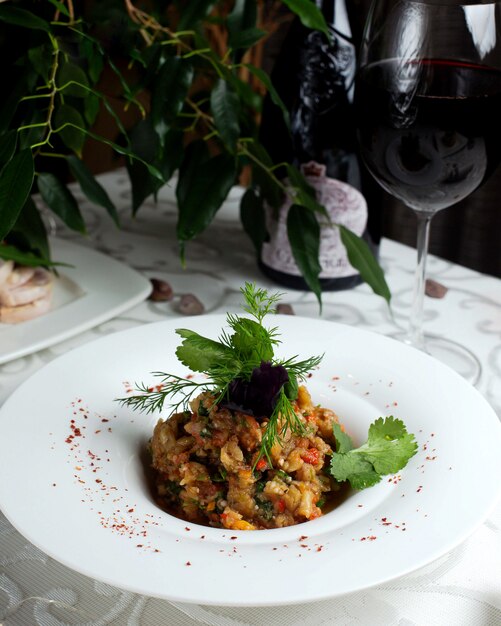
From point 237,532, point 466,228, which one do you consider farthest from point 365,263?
point 466,228

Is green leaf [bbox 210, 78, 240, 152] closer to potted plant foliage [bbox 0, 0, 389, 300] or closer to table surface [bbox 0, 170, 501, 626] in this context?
potted plant foliage [bbox 0, 0, 389, 300]

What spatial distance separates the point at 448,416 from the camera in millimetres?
1019

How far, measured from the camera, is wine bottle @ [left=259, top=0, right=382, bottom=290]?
1.52 meters

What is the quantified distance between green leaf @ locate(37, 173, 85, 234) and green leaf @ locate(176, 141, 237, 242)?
0.17 meters

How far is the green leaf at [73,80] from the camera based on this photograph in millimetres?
1226

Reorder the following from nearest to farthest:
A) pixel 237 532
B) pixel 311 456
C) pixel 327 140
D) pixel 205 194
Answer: pixel 237 532 < pixel 311 456 < pixel 205 194 < pixel 327 140

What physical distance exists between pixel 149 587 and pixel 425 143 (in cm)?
73

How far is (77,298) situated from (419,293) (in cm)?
58

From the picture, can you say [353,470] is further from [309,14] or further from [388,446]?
[309,14]

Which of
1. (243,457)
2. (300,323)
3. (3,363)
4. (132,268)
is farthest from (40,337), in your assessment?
(243,457)

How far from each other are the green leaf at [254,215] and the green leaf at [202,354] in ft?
1.82

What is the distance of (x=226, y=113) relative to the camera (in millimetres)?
1388

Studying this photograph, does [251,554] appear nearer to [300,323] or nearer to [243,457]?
[243,457]

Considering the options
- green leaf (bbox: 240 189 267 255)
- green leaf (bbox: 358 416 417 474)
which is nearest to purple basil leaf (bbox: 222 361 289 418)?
green leaf (bbox: 358 416 417 474)
